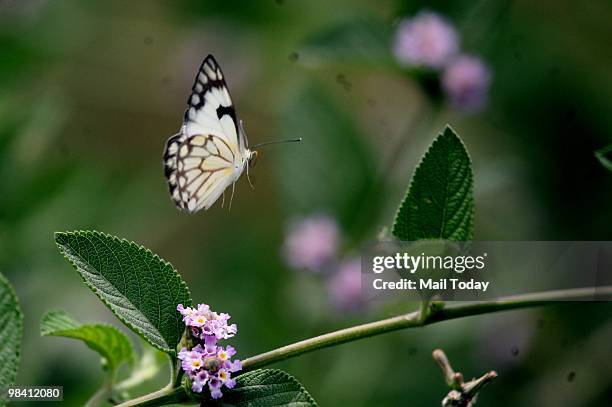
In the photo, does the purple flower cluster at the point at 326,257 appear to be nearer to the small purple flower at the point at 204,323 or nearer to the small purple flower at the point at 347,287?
the small purple flower at the point at 347,287

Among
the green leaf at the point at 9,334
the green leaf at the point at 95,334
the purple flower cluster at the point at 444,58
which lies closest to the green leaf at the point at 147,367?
the green leaf at the point at 95,334

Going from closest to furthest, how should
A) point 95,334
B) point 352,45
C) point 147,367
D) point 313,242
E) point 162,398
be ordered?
1. point 162,398
2. point 95,334
3. point 147,367
4. point 352,45
5. point 313,242

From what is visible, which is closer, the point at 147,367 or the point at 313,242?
the point at 147,367

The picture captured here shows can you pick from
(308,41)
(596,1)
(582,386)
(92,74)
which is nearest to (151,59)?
(92,74)

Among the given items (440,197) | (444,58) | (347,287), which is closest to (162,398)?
(440,197)

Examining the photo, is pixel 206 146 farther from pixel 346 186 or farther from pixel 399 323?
pixel 346 186

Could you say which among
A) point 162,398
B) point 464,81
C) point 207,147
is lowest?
point 162,398
